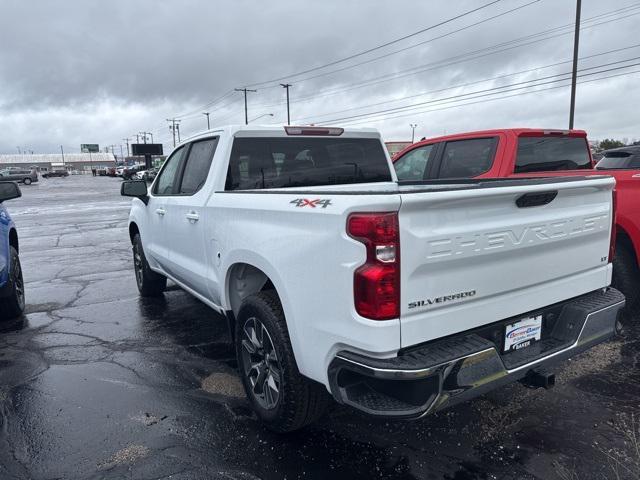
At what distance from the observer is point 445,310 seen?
7.80 feet

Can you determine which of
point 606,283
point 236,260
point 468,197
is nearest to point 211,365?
point 236,260

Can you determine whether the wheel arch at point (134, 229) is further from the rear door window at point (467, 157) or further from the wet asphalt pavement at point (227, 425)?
the rear door window at point (467, 157)

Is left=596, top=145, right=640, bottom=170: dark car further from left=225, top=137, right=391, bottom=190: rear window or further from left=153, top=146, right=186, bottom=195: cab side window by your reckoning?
left=153, top=146, right=186, bottom=195: cab side window

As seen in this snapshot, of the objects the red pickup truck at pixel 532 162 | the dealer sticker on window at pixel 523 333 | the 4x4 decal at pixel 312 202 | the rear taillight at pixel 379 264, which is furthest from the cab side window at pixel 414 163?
the rear taillight at pixel 379 264

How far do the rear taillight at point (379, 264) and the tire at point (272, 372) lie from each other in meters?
0.78

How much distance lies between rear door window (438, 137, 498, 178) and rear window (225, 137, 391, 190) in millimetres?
1738

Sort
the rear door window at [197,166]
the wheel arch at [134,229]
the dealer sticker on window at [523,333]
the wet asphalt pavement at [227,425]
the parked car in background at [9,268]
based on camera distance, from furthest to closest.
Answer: the wheel arch at [134,229], the parked car in background at [9,268], the rear door window at [197,166], the wet asphalt pavement at [227,425], the dealer sticker on window at [523,333]

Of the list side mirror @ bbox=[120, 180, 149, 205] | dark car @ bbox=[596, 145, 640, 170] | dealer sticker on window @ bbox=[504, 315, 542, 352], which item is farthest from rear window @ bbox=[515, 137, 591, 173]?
side mirror @ bbox=[120, 180, 149, 205]

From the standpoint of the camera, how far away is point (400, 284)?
7.30 feet

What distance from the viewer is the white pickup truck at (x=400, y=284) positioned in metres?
2.24

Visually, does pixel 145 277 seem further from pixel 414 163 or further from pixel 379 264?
pixel 379 264

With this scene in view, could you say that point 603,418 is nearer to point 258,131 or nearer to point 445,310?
point 445,310

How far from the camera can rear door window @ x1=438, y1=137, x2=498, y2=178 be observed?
226 inches

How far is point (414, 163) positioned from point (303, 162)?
116 inches
